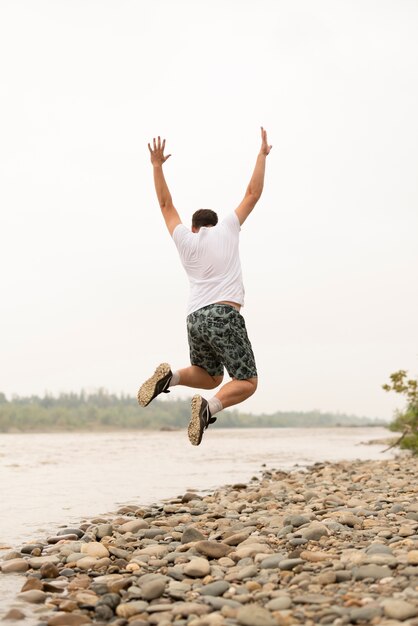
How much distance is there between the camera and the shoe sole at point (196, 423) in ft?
20.2

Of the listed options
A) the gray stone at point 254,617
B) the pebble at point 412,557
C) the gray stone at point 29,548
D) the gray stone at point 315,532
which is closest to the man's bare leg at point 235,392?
the gray stone at point 315,532

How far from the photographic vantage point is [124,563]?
515 centimetres

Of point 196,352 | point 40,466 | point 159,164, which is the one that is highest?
point 159,164

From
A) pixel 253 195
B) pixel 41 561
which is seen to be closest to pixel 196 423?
pixel 41 561

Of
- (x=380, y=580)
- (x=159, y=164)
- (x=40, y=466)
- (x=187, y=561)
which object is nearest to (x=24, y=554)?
(x=187, y=561)

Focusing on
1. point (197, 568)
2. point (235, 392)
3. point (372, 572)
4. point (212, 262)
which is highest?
point (212, 262)

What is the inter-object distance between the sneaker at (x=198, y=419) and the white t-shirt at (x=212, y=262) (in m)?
0.89

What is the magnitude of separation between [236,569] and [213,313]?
97.1 inches

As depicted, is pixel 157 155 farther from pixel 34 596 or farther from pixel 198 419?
pixel 34 596

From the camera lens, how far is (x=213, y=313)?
6.40 meters

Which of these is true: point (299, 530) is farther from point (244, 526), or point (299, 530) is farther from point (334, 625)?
point (334, 625)

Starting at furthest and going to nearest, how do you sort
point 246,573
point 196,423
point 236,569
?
point 196,423
point 236,569
point 246,573

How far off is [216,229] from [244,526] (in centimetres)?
274

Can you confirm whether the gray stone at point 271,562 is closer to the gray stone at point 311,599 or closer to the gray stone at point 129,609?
the gray stone at point 311,599
